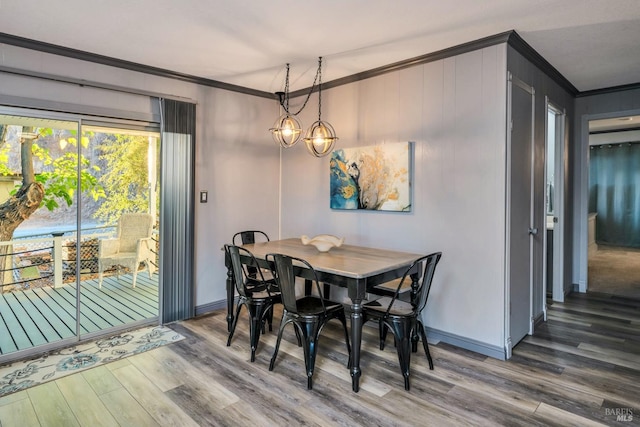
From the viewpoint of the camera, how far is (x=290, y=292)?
8.70ft

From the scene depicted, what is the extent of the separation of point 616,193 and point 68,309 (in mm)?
10153

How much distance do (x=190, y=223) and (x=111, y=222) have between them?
0.73 meters

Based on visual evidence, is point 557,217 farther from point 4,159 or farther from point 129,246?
point 4,159

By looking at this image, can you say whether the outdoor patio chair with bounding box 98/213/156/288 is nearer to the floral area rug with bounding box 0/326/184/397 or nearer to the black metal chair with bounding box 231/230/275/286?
the floral area rug with bounding box 0/326/184/397

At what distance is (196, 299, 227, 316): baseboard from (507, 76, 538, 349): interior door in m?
2.98

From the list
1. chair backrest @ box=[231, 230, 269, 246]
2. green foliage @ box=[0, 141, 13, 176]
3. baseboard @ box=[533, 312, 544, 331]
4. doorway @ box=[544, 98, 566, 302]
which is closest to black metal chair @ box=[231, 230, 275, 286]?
chair backrest @ box=[231, 230, 269, 246]

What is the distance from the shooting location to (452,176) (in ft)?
10.9

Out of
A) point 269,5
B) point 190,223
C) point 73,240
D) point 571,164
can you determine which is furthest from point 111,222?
point 571,164

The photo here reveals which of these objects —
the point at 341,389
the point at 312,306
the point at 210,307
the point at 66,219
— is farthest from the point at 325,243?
the point at 66,219

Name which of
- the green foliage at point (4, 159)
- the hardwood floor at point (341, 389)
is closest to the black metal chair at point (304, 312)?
the hardwood floor at point (341, 389)

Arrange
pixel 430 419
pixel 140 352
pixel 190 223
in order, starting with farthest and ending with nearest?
pixel 190 223 → pixel 140 352 → pixel 430 419

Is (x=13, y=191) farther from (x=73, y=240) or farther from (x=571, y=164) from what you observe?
(x=571, y=164)

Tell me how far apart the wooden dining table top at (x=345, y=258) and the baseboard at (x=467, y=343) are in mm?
790

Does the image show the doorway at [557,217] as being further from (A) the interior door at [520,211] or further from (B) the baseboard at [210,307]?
(B) the baseboard at [210,307]
